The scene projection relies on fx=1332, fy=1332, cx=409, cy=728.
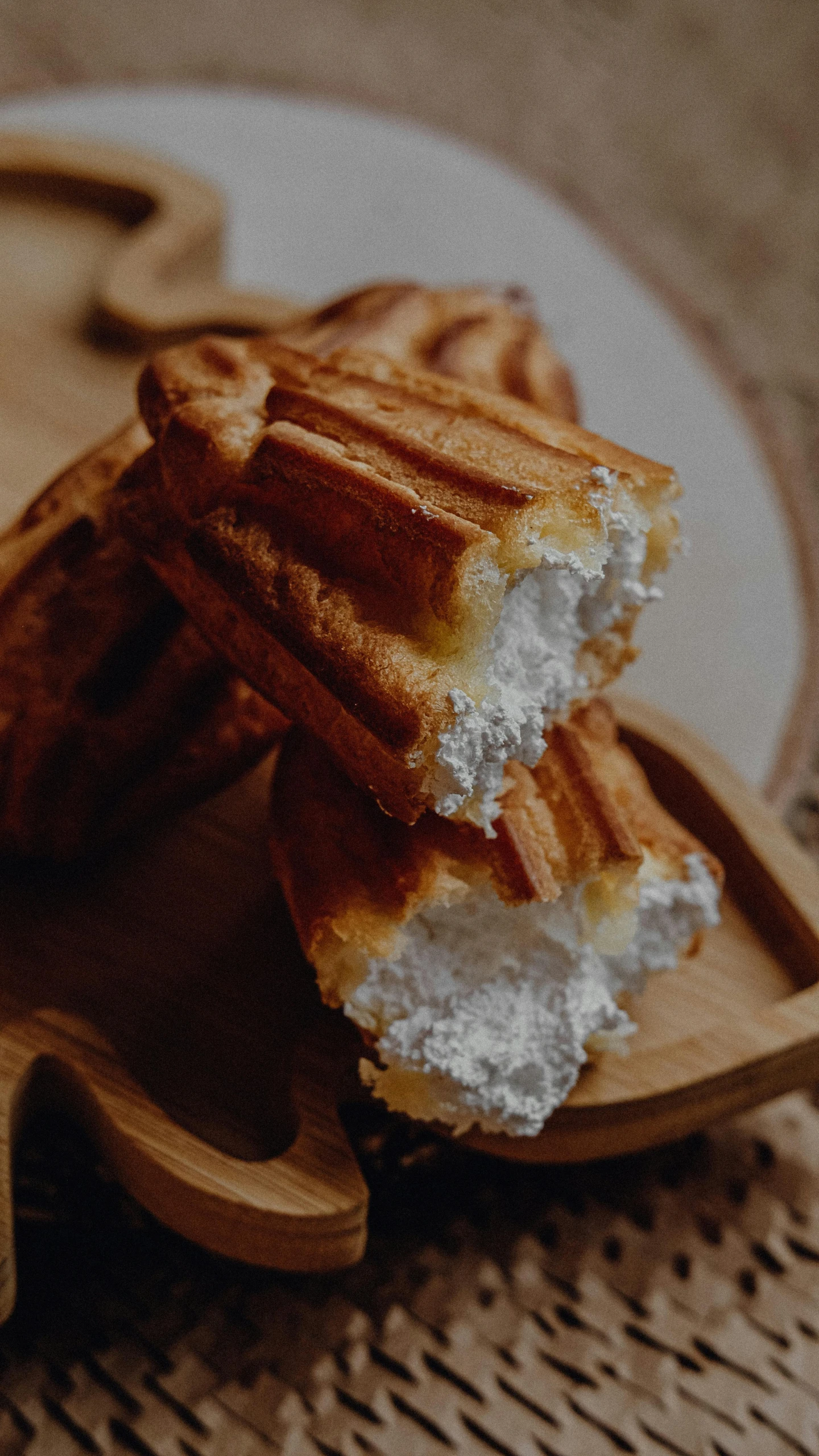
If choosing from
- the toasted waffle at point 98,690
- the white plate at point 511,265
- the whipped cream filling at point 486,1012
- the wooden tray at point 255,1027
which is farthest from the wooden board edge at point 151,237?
the whipped cream filling at point 486,1012

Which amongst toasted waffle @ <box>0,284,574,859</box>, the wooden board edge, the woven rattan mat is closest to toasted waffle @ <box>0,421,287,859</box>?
toasted waffle @ <box>0,284,574,859</box>

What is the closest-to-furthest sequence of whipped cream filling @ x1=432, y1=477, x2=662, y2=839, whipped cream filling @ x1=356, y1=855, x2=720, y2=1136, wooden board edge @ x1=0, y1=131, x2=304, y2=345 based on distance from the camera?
whipped cream filling @ x1=432, y1=477, x2=662, y2=839
whipped cream filling @ x1=356, y1=855, x2=720, y2=1136
wooden board edge @ x1=0, y1=131, x2=304, y2=345

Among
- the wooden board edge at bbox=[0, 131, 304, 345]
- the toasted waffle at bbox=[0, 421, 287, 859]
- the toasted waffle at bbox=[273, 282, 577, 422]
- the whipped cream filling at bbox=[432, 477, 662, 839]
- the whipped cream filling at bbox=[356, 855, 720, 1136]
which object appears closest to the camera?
the whipped cream filling at bbox=[432, 477, 662, 839]

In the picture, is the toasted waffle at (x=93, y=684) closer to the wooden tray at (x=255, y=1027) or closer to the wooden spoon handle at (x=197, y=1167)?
the wooden tray at (x=255, y=1027)

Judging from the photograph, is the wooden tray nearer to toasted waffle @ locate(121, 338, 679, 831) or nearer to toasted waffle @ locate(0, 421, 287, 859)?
toasted waffle @ locate(0, 421, 287, 859)

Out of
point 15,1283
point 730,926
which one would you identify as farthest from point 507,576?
point 15,1283

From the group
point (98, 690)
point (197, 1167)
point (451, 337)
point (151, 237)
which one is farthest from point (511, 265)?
point (197, 1167)

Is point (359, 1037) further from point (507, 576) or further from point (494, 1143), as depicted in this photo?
point (507, 576)
